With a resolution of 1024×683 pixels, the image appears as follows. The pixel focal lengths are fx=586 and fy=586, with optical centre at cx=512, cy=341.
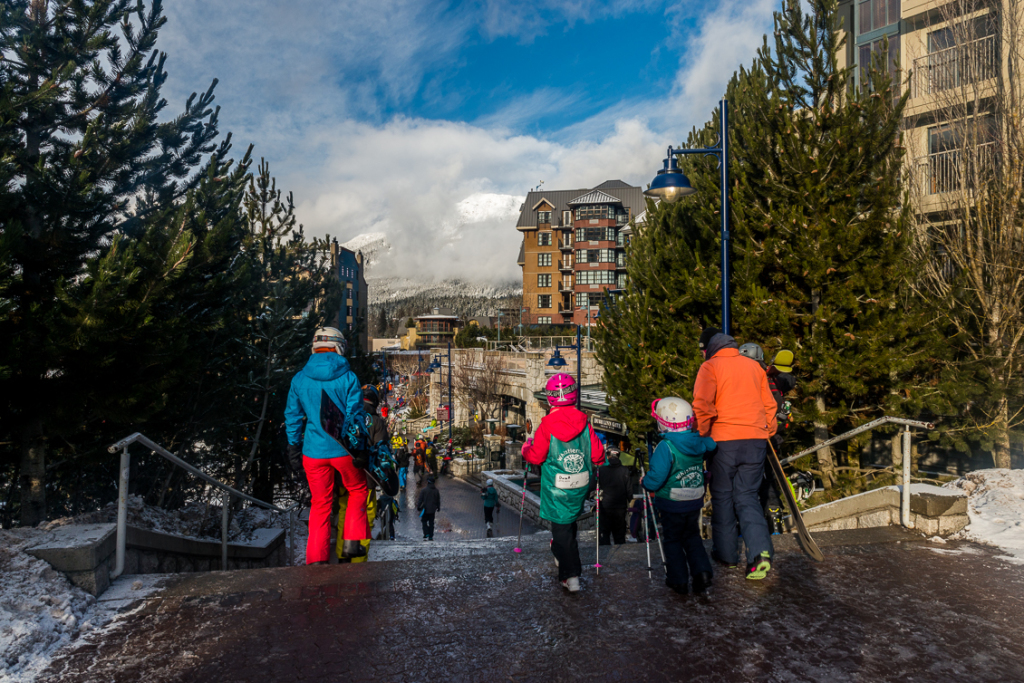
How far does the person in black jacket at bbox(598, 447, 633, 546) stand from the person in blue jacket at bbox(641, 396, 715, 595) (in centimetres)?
351

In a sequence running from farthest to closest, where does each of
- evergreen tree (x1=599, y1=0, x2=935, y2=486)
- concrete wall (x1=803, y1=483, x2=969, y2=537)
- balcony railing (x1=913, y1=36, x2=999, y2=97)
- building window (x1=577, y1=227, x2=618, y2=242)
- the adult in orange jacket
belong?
building window (x1=577, y1=227, x2=618, y2=242)
balcony railing (x1=913, y1=36, x2=999, y2=97)
evergreen tree (x1=599, y1=0, x2=935, y2=486)
concrete wall (x1=803, y1=483, x2=969, y2=537)
the adult in orange jacket

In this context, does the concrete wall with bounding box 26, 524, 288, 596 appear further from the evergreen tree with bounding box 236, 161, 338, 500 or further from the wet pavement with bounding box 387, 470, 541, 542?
the wet pavement with bounding box 387, 470, 541, 542

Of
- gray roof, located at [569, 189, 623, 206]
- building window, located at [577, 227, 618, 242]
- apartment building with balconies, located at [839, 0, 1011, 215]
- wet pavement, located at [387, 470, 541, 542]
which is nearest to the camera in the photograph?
apartment building with balconies, located at [839, 0, 1011, 215]

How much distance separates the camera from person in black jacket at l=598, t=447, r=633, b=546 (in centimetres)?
788

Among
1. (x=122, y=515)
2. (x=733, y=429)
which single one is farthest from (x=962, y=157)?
(x=122, y=515)

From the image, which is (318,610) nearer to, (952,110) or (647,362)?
(647,362)

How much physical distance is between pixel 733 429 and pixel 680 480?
644 millimetres

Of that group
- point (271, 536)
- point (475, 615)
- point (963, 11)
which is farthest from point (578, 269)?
point (475, 615)

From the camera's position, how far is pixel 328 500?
5.00m

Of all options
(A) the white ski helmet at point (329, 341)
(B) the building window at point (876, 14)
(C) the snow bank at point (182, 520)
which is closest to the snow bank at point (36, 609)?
(C) the snow bank at point (182, 520)

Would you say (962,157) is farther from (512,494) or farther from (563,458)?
(512,494)

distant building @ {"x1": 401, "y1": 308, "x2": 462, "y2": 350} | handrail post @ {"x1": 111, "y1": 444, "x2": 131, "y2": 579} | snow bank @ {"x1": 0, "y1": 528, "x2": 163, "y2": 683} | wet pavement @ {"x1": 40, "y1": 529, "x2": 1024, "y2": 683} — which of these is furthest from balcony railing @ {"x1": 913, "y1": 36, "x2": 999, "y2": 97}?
distant building @ {"x1": 401, "y1": 308, "x2": 462, "y2": 350}

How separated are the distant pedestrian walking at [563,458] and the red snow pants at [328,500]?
1.62 metres

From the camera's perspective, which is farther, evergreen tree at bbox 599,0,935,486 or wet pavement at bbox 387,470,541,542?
wet pavement at bbox 387,470,541,542
